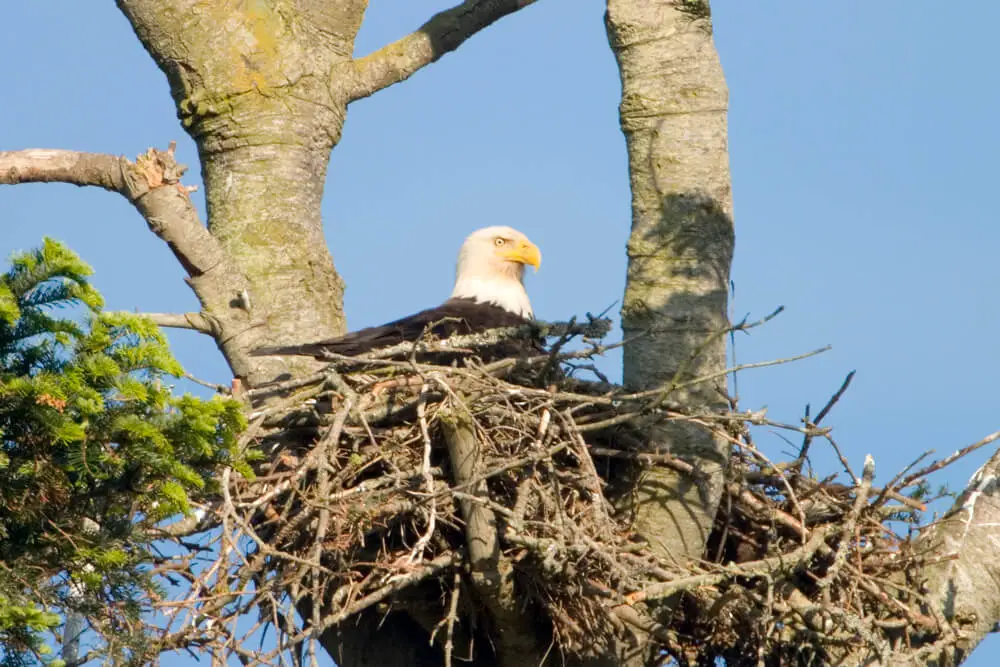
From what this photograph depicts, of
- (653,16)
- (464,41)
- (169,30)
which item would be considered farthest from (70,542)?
(464,41)

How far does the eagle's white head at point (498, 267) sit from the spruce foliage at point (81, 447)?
4.17 metres

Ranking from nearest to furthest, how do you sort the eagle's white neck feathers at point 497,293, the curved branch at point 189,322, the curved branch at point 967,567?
the curved branch at point 967,567 < the curved branch at point 189,322 < the eagle's white neck feathers at point 497,293

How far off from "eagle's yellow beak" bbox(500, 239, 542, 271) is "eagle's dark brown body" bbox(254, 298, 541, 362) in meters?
1.32

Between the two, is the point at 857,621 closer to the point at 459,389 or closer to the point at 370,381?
the point at 459,389

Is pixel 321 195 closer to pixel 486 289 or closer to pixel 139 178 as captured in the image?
pixel 139 178

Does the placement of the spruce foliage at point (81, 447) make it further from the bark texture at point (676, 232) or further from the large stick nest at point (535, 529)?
the bark texture at point (676, 232)

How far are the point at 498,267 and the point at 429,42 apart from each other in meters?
1.47

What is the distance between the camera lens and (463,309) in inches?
287

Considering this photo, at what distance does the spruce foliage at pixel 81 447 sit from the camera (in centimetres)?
378

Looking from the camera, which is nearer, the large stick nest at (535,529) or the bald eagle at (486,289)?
the large stick nest at (535,529)

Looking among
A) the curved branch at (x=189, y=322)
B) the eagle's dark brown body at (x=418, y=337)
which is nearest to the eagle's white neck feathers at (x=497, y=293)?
the eagle's dark brown body at (x=418, y=337)

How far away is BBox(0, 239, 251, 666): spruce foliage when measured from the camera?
378 centimetres

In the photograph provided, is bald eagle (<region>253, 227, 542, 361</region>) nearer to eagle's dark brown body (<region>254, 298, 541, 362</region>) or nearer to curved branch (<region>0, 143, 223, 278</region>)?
eagle's dark brown body (<region>254, 298, 541, 362</region>)

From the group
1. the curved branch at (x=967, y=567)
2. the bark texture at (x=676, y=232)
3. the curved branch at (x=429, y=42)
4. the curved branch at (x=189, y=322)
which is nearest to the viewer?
the bark texture at (x=676, y=232)
